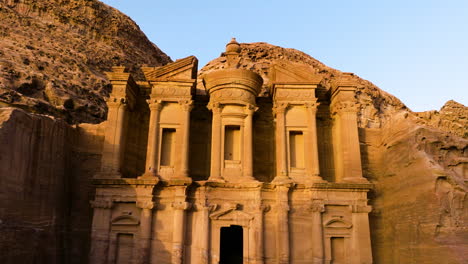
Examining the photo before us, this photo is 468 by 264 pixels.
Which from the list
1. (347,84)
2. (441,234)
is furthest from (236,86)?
(441,234)

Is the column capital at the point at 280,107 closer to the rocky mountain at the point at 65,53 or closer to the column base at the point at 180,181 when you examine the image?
the column base at the point at 180,181

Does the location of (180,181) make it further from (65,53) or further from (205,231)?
(65,53)

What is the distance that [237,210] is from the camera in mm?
14297

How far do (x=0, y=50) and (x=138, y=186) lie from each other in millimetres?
19795

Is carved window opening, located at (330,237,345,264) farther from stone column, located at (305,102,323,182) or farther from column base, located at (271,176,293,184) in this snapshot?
column base, located at (271,176,293,184)

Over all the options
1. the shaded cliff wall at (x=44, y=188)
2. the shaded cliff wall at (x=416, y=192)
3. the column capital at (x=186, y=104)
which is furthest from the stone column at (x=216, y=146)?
the shaded cliff wall at (x=416, y=192)

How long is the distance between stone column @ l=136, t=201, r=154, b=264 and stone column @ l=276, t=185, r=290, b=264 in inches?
196

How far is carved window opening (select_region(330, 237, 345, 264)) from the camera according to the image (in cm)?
1433

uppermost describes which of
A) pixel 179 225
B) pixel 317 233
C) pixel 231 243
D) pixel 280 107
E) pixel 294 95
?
pixel 294 95

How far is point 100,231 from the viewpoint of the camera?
552 inches

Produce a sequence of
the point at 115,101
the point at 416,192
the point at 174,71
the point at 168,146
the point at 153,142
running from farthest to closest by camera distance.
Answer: the point at 174,71 → the point at 168,146 → the point at 115,101 → the point at 153,142 → the point at 416,192

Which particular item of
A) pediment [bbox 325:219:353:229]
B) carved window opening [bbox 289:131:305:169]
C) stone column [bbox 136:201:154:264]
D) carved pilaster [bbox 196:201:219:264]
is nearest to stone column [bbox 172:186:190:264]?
carved pilaster [bbox 196:201:219:264]

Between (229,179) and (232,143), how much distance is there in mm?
1984

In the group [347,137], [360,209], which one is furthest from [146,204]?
[347,137]
